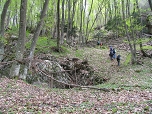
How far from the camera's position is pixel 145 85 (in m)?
10.6

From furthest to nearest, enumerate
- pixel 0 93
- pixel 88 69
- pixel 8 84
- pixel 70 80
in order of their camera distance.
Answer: pixel 88 69, pixel 70 80, pixel 8 84, pixel 0 93

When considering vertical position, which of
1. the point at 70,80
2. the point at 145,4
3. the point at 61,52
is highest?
the point at 145,4

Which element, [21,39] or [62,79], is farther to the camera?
[62,79]

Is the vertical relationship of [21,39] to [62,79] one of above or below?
above

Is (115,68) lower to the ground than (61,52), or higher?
lower

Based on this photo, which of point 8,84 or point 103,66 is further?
point 103,66

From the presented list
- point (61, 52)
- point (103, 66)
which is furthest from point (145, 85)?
point (61, 52)

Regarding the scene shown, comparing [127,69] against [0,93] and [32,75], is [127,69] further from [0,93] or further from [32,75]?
[0,93]

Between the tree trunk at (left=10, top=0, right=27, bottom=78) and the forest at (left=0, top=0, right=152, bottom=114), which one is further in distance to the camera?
the tree trunk at (left=10, top=0, right=27, bottom=78)

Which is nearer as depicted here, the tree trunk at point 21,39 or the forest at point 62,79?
the forest at point 62,79

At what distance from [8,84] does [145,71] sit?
11296 millimetres

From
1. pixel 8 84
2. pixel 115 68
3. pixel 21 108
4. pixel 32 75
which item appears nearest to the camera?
pixel 21 108

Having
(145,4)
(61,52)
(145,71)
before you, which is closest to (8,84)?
(61,52)

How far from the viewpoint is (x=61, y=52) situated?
18.9 metres
